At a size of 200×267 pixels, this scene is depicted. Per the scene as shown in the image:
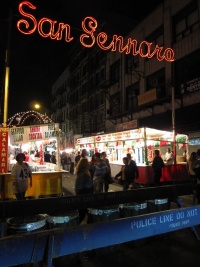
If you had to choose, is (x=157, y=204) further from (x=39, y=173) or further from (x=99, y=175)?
(x=39, y=173)

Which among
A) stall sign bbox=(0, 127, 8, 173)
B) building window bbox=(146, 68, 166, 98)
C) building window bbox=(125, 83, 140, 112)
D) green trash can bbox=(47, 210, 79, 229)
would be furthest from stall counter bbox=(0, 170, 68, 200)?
building window bbox=(125, 83, 140, 112)

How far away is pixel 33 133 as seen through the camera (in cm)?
1265

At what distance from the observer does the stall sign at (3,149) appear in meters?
10.2

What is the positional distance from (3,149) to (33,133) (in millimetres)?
2504

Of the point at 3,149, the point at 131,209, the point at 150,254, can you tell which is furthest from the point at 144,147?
the point at 150,254

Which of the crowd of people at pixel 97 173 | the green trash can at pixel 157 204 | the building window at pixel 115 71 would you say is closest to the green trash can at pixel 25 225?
the crowd of people at pixel 97 173

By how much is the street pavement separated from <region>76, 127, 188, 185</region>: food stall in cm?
696

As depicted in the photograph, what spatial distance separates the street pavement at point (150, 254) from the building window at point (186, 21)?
631 inches

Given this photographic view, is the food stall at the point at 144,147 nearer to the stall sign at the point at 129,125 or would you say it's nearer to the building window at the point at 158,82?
the stall sign at the point at 129,125

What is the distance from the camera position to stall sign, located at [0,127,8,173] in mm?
10234

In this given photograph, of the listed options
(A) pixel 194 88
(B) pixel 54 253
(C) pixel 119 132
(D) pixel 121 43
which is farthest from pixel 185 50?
(B) pixel 54 253

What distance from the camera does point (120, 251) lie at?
543 centimetres

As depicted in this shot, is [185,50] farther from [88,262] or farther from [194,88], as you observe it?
[88,262]

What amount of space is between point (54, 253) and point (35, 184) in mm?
8388
